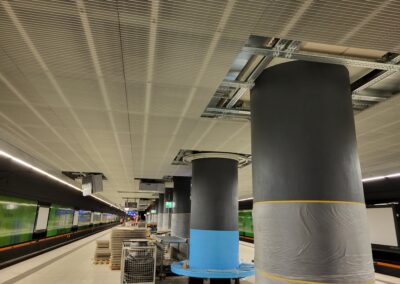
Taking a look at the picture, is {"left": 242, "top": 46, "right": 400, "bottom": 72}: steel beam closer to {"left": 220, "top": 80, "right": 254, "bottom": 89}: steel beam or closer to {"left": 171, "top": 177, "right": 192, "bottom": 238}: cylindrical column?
{"left": 220, "top": 80, "right": 254, "bottom": 89}: steel beam

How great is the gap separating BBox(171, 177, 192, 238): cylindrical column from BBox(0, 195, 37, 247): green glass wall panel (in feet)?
19.9

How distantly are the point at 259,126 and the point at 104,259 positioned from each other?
33.6ft

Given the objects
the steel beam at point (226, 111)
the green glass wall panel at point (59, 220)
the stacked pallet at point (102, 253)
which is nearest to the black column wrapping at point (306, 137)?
the steel beam at point (226, 111)

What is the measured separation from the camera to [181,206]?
548 inches

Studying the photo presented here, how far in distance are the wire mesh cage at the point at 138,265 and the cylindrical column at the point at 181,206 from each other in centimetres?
634

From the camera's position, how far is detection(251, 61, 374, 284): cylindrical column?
2812mm

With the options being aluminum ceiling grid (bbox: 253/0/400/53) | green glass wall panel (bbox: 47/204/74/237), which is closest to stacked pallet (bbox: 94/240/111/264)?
green glass wall panel (bbox: 47/204/74/237)

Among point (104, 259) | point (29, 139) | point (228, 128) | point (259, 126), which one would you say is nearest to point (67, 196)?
point (104, 259)

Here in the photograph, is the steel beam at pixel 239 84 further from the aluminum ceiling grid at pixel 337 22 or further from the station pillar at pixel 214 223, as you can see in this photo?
the station pillar at pixel 214 223

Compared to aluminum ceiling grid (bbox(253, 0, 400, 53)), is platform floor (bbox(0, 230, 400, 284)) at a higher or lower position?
lower

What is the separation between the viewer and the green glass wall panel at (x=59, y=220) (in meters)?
15.4

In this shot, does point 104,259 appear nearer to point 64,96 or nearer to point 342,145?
point 64,96

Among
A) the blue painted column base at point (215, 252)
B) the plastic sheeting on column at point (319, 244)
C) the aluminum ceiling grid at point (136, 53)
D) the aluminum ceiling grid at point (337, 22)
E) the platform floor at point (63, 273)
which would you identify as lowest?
the platform floor at point (63, 273)

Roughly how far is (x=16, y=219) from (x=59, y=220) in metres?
6.69
